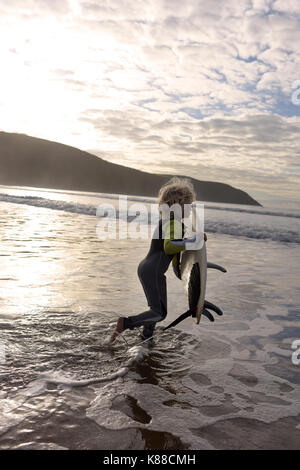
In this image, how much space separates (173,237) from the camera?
3812 mm

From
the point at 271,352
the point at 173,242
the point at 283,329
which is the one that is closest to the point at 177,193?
the point at 173,242

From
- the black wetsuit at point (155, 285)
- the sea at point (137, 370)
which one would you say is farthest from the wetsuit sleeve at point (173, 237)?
the sea at point (137, 370)

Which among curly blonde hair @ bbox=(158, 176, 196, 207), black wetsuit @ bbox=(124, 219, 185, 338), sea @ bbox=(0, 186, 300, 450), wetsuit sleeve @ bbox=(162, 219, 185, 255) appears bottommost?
sea @ bbox=(0, 186, 300, 450)

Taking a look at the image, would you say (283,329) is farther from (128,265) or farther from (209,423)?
(128,265)

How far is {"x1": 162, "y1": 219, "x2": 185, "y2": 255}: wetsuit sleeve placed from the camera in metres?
3.78

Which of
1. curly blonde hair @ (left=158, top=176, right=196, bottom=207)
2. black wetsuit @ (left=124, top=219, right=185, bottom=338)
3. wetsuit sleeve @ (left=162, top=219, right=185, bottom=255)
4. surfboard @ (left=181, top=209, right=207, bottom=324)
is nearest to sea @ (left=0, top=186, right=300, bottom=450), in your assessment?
black wetsuit @ (left=124, top=219, right=185, bottom=338)

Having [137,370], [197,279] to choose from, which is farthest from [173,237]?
[137,370]

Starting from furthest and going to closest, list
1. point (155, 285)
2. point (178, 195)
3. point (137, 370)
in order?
point (155, 285)
point (178, 195)
point (137, 370)

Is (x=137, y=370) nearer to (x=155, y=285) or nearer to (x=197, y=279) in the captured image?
(x=155, y=285)

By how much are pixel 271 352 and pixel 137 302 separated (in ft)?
7.90

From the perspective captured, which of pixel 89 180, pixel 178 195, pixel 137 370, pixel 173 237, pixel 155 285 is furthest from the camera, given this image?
pixel 89 180

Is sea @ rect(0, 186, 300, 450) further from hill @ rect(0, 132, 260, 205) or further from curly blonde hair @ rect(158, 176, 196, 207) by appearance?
hill @ rect(0, 132, 260, 205)

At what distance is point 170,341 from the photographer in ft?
14.6

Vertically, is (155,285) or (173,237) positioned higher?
(173,237)
